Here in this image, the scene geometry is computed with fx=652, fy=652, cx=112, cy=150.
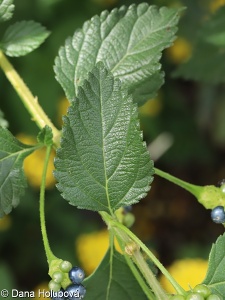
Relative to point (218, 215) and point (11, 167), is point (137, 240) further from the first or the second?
point (11, 167)

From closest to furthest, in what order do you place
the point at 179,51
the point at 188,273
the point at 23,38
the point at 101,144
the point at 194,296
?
1. the point at 194,296
2. the point at 101,144
3. the point at 23,38
4. the point at 188,273
5. the point at 179,51

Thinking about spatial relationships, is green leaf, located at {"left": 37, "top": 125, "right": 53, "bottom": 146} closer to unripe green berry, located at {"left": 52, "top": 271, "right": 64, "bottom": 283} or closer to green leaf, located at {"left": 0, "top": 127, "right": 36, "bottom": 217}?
green leaf, located at {"left": 0, "top": 127, "right": 36, "bottom": 217}

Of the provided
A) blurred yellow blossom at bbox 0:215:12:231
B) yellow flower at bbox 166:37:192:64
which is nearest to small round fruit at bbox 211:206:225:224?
blurred yellow blossom at bbox 0:215:12:231

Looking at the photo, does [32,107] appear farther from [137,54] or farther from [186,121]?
[186,121]

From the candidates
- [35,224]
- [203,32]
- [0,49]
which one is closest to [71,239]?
[35,224]

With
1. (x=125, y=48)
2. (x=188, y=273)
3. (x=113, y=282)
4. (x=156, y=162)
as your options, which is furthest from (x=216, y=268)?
(x=156, y=162)
